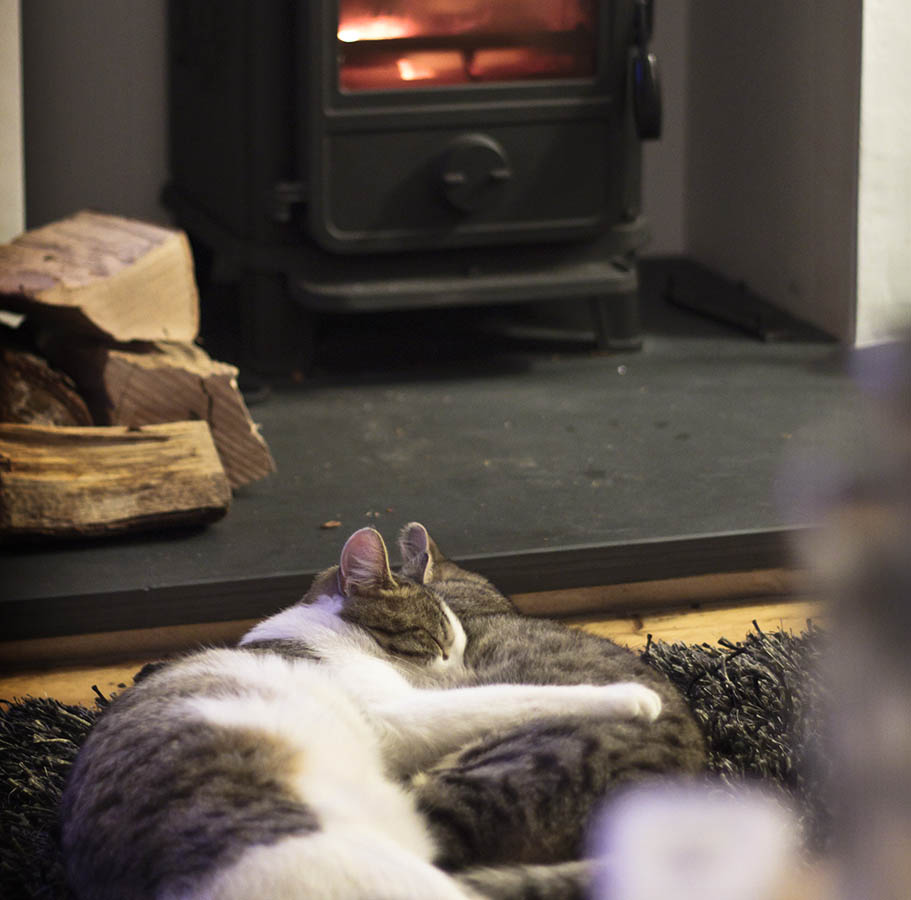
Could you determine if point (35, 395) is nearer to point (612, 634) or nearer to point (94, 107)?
point (612, 634)

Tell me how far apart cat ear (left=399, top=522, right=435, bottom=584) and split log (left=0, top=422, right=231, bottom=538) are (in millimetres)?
423

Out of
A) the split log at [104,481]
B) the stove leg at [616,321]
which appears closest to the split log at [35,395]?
the split log at [104,481]

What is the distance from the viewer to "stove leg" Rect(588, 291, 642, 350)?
113 inches

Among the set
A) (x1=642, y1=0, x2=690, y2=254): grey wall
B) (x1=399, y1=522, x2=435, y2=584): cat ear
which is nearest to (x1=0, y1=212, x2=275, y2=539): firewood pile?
(x1=399, y1=522, x2=435, y2=584): cat ear

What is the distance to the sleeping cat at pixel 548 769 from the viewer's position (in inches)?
43.2

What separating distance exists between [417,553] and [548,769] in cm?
45

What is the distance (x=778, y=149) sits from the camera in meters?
3.14

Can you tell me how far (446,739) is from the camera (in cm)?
122

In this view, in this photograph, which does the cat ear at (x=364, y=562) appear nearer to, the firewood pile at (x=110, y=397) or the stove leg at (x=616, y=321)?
the firewood pile at (x=110, y=397)

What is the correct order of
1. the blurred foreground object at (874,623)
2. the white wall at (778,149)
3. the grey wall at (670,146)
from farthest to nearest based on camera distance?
the grey wall at (670,146), the white wall at (778,149), the blurred foreground object at (874,623)

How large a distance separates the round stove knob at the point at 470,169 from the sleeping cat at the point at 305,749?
4.32 ft

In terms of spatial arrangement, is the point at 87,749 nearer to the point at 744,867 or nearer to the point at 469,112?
the point at 744,867

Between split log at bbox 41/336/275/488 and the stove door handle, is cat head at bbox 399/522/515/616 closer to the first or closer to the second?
split log at bbox 41/336/275/488

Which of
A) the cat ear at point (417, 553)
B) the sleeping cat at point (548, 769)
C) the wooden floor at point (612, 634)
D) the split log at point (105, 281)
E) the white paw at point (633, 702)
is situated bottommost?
the wooden floor at point (612, 634)
